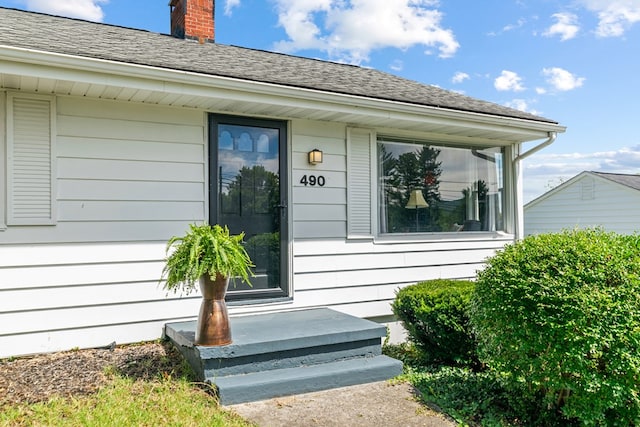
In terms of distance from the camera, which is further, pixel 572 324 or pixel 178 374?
pixel 178 374

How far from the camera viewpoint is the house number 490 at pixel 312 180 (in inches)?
198

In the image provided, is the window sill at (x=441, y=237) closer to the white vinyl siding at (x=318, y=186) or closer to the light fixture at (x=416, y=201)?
the light fixture at (x=416, y=201)

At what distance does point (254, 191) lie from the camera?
15.7 ft

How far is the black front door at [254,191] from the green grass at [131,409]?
1527 mm

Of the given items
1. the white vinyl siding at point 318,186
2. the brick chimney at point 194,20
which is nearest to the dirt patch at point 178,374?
the white vinyl siding at point 318,186

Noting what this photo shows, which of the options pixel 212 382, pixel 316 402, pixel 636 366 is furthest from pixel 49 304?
pixel 636 366

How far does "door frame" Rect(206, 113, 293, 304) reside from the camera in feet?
15.0

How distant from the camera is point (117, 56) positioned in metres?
3.83

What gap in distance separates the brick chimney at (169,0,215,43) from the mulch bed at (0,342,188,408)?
428 cm

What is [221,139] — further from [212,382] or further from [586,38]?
[586,38]

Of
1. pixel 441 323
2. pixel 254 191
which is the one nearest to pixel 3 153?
pixel 254 191

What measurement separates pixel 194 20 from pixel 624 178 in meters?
15.2

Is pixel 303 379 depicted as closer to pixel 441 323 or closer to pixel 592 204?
pixel 441 323

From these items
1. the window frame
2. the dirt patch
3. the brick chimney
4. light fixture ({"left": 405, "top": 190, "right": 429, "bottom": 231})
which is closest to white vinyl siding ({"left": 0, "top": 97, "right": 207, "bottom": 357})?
the dirt patch
